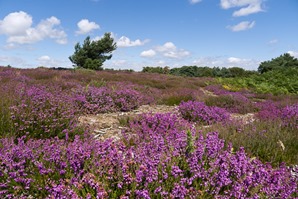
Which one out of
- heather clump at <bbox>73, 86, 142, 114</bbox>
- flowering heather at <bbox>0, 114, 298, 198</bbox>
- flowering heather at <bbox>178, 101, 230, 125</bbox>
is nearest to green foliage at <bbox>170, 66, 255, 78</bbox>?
heather clump at <bbox>73, 86, 142, 114</bbox>

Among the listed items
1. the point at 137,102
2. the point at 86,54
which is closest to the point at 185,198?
the point at 137,102

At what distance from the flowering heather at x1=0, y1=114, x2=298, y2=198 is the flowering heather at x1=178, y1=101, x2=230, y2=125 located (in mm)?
3695

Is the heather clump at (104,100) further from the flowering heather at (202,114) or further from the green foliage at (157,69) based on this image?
the green foliage at (157,69)

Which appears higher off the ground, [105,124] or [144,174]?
[144,174]

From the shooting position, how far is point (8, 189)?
8.65 feet

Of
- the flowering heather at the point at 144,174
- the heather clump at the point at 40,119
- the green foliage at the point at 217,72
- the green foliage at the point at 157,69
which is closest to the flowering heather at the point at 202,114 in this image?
the heather clump at the point at 40,119

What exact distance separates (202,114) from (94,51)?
30145 millimetres

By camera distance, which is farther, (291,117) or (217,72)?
(217,72)

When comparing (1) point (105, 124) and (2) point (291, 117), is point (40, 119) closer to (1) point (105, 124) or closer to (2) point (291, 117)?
(1) point (105, 124)

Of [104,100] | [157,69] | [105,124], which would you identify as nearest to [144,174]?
[105,124]

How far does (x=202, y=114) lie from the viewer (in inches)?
263

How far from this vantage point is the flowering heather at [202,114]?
6.51m

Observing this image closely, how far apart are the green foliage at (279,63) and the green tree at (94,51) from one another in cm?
2008

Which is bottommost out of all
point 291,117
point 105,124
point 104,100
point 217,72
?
point 105,124
